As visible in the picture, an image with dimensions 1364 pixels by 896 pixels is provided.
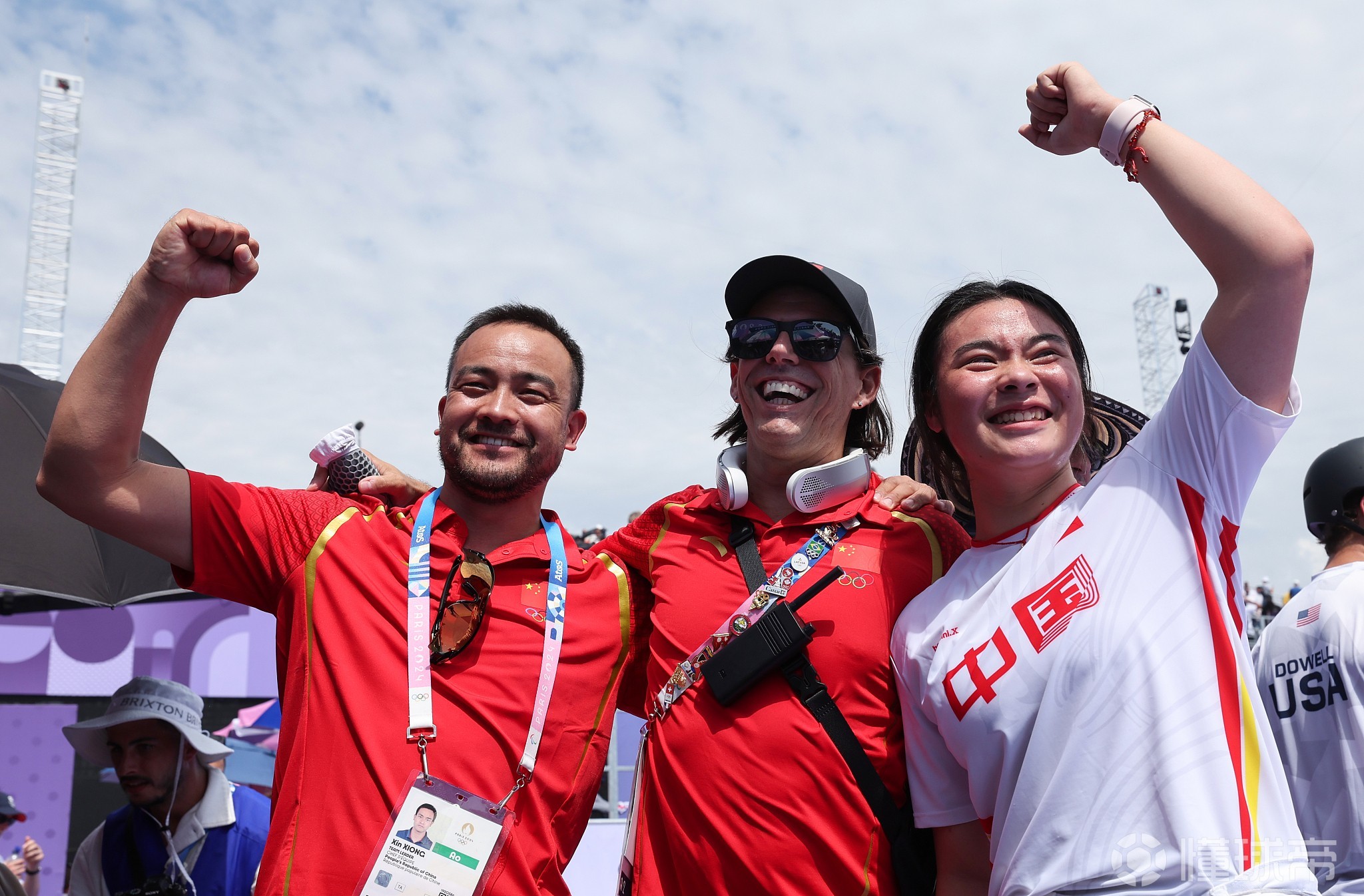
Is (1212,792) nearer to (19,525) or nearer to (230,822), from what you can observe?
(19,525)

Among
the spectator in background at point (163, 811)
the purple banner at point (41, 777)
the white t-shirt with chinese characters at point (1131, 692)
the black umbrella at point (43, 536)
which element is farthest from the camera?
the purple banner at point (41, 777)

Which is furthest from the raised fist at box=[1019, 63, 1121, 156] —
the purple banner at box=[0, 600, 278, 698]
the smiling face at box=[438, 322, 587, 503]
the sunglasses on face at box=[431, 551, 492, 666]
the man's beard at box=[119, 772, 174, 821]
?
the purple banner at box=[0, 600, 278, 698]

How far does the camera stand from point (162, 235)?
2447 mm

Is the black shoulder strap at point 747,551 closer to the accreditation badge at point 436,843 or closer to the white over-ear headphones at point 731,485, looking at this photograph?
the white over-ear headphones at point 731,485

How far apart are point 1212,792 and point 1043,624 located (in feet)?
1.56

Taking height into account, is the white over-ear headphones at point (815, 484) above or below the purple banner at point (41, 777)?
above

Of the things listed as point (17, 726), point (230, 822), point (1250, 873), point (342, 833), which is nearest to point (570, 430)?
point (342, 833)

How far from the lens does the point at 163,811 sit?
4836mm

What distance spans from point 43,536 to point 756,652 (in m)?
3.32

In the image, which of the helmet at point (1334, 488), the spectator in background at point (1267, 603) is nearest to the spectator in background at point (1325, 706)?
the helmet at point (1334, 488)

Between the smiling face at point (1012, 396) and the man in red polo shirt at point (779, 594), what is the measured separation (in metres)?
0.46

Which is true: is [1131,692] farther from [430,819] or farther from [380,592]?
[380,592]

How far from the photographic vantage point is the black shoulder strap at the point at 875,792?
7.96 ft

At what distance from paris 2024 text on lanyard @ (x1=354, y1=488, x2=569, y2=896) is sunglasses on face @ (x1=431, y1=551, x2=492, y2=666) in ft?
0.14
